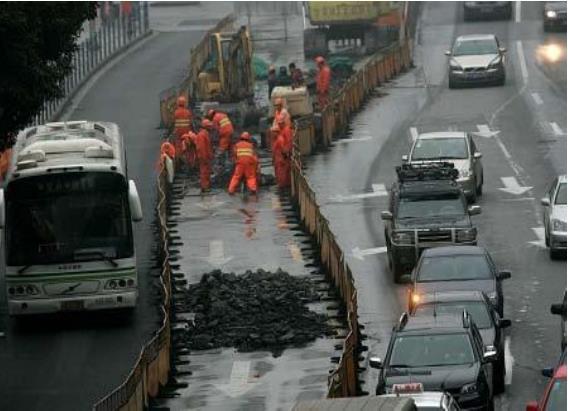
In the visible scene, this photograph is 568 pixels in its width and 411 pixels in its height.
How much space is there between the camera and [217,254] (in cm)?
3950

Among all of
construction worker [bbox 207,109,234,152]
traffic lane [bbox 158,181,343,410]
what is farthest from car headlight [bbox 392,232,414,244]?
construction worker [bbox 207,109,234,152]

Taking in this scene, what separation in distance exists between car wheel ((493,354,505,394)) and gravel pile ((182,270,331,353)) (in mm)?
5066

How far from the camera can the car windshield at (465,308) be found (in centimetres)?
2817

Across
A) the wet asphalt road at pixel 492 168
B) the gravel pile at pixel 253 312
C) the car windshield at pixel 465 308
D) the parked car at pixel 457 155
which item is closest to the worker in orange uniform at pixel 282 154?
the wet asphalt road at pixel 492 168

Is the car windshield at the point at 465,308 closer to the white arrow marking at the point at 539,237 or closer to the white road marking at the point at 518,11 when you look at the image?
the white arrow marking at the point at 539,237

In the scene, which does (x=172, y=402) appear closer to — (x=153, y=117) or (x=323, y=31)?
(x=153, y=117)

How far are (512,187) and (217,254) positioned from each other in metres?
8.89

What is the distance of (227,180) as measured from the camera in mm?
47812

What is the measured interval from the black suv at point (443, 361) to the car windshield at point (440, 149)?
54.6 feet

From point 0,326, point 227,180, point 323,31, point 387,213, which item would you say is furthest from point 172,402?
point 323,31

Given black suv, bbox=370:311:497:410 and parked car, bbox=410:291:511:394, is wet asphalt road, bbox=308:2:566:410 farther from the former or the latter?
black suv, bbox=370:311:497:410

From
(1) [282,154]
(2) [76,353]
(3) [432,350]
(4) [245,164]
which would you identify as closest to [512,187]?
(1) [282,154]

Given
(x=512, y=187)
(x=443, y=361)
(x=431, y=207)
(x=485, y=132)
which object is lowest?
(x=485, y=132)

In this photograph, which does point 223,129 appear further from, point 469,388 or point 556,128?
point 469,388
